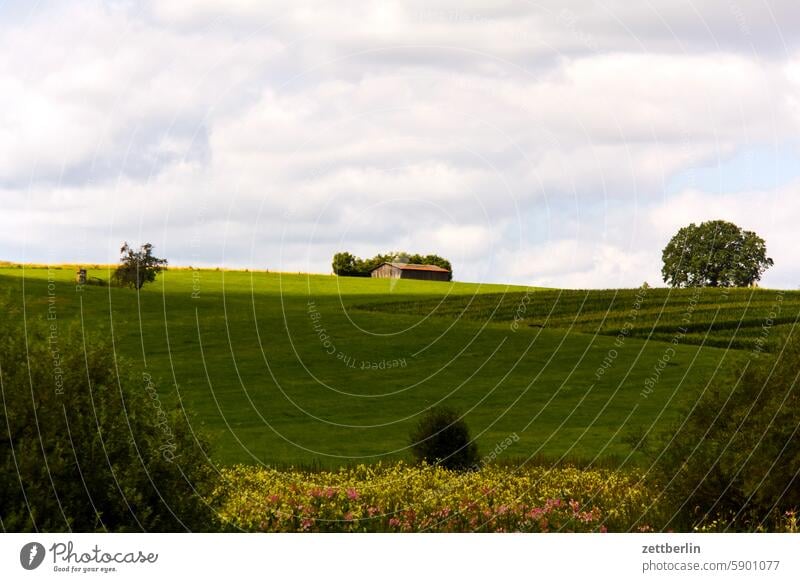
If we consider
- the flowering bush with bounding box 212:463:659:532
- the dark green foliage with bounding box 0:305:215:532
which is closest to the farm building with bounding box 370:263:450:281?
the flowering bush with bounding box 212:463:659:532

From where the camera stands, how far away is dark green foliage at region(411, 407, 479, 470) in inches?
843

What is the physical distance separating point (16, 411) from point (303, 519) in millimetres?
5883

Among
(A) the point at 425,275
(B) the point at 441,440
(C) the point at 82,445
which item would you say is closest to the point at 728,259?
(A) the point at 425,275

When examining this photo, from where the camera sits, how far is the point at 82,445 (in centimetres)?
1165

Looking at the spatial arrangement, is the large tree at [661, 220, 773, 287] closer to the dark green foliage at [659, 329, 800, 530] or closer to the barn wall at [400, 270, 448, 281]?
the barn wall at [400, 270, 448, 281]

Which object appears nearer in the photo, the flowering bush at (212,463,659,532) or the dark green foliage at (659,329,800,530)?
the dark green foliage at (659,329,800,530)

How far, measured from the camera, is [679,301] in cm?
7812

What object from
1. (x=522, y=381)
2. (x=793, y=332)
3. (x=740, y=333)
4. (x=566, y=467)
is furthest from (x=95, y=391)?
(x=740, y=333)

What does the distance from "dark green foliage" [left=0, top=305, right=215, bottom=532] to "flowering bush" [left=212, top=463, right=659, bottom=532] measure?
5.04 feet

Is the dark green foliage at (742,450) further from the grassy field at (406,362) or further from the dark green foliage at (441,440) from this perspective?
the dark green foliage at (441,440)

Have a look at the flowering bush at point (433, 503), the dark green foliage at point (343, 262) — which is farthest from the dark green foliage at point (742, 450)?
the dark green foliage at point (343, 262)
